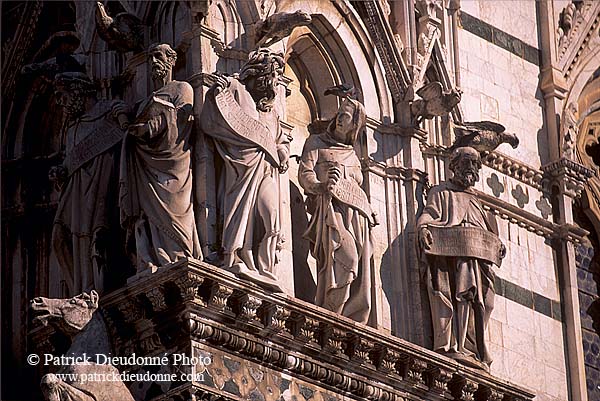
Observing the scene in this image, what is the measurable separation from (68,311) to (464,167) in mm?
4450

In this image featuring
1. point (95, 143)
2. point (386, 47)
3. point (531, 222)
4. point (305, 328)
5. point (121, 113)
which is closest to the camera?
point (305, 328)

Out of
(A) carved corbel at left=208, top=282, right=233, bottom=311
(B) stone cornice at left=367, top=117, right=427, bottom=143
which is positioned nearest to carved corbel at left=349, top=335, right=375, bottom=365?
(A) carved corbel at left=208, top=282, right=233, bottom=311

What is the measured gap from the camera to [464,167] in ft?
78.1

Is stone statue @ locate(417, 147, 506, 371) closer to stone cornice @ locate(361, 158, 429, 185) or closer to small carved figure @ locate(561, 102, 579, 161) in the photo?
stone cornice @ locate(361, 158, 429, 185)

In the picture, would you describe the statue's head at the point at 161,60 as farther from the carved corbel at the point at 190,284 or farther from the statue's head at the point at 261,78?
the carved corbel at the point at 190,284

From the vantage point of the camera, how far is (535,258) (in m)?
25.2

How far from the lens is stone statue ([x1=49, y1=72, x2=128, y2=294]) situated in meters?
22.0

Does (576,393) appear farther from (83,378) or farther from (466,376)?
(83,378)

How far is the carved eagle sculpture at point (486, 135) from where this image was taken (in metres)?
24.3

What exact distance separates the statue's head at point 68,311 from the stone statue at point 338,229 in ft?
7.26

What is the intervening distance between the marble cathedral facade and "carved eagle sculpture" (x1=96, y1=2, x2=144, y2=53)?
0.02 m

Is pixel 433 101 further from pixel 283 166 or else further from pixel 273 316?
pixel 273 316

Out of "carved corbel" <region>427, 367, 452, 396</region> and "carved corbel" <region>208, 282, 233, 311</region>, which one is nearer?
"carved corbel" <region>208, 282, 233, 311</region>

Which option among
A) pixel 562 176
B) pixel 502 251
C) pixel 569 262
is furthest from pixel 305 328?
pixel 562 176
